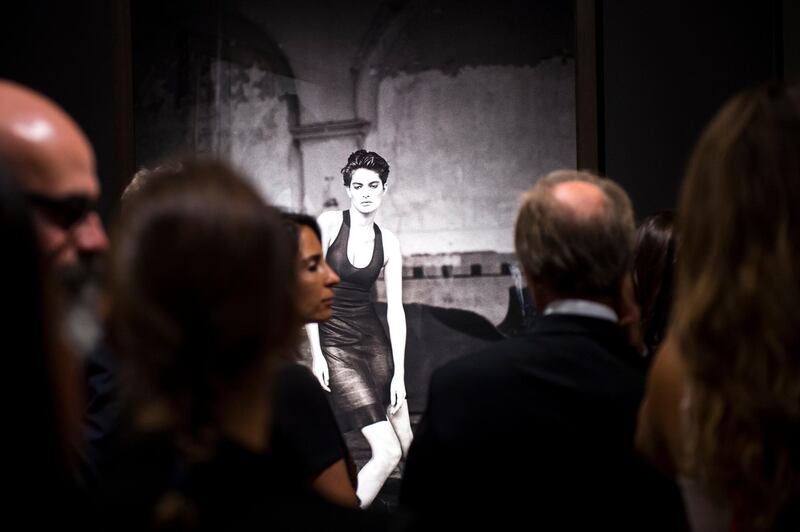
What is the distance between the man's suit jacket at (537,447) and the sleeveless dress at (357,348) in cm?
197

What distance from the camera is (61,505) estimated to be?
1.10 metres

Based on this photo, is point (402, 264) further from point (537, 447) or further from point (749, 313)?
point (749, 313)

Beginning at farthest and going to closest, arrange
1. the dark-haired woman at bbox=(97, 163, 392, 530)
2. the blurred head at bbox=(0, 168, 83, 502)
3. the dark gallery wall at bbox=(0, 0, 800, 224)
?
the dark gallery wall at bbox=(0, 0, 800, 224), the dark-haired woman at bbox=(97, 163, 392, 530), the blurred head at bbox=(0, 168, 83, 502)

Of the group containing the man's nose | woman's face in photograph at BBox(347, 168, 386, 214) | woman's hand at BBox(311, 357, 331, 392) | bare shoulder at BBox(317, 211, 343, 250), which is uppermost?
woman's face in photograph at BBox(347, 168, 386, 214)

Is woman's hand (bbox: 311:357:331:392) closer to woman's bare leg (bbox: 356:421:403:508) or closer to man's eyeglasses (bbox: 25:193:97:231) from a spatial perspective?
woman's bare leg (bbox: 356:421:403:508)

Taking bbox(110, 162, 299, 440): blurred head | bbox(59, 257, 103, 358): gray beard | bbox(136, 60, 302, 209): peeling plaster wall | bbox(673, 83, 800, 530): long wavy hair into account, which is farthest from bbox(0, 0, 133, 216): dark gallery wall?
bbox(673, 83, 800, 530): long wavy hair

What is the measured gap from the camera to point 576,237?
7.48ft

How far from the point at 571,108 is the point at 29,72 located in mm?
2494

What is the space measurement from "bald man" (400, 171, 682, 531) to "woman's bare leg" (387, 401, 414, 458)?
6.35 feet

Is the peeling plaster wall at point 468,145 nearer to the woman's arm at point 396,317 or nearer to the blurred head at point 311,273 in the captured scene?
the woman's arm at point 396,317

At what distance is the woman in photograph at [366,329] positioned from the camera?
13.6 feet

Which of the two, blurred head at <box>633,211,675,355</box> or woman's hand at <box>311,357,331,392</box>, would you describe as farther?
woman's hand at <box>311,357,331,392</box>

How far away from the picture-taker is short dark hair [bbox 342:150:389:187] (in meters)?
4.15

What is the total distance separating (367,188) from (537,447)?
2260mm
